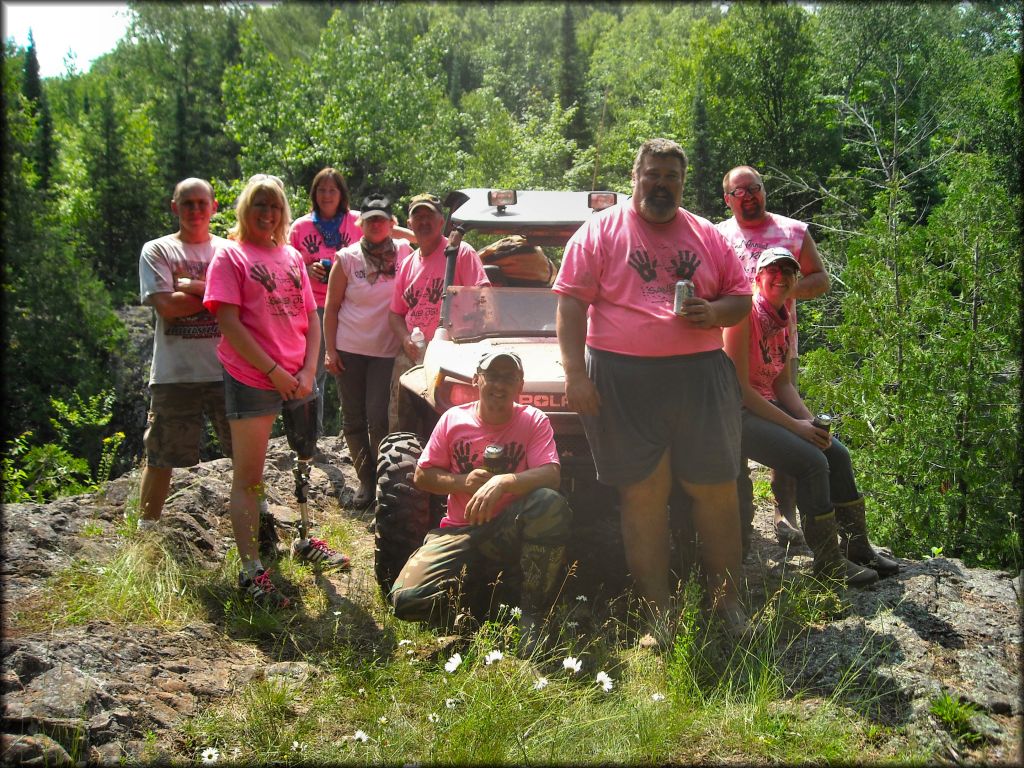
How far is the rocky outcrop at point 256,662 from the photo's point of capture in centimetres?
332

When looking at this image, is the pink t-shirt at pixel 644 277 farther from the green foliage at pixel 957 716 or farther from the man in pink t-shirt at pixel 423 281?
the man in pink t-shirt at pixel 423 281

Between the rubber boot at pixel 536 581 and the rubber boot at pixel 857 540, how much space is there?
1.53 metres

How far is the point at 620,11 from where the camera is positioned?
241ft

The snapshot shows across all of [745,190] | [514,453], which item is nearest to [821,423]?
[745,190]

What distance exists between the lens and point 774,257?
4.75 meters

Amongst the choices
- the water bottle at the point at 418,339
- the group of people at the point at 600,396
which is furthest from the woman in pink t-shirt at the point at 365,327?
the group of people at the point at 600,396

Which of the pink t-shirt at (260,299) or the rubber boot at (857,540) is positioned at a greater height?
the pink t-shirt at (260,299)

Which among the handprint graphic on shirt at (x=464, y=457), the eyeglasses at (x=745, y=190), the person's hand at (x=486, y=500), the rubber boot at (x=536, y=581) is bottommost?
the rubber boot at (x=536, y=581)

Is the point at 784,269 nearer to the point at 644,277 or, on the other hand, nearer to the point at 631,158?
the point at 644,277

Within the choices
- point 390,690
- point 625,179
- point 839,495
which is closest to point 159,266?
point 390,690

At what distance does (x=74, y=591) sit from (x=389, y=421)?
2.29 meters

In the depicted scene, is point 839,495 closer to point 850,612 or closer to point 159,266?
point 850,612

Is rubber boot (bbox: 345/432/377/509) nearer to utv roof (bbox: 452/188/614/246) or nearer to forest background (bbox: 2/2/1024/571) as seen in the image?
utv roof (bbox: 452/188/614/246)

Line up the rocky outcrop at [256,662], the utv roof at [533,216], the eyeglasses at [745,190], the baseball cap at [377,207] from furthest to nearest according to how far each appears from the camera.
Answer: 1. the baseball cap at [377,207]
2. the utv roof at [533,216]
3. the eyeglasses at [745,190]
4. the rocky outcrop at [256,662]
